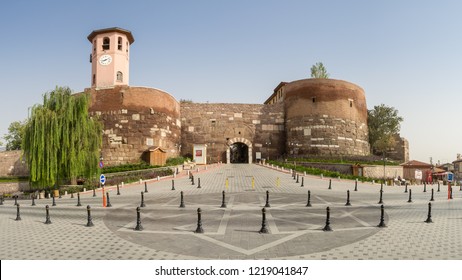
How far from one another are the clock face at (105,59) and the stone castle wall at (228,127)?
412 inches

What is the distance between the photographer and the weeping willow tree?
20.6 meters

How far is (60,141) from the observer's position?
2177 centimetres

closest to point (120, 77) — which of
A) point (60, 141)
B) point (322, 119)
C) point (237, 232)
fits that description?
point (60, 141)

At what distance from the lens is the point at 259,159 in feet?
134

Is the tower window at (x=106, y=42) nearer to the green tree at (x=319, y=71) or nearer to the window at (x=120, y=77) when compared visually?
the window at (x=120, y=77)

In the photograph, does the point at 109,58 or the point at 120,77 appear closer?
the point at 109,58

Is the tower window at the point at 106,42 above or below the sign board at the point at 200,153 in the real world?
above

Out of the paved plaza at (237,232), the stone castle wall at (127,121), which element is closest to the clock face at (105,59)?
the stone castle wall at (127,121)

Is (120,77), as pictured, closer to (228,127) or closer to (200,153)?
(200,153)

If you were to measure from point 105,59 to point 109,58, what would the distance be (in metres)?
0.54

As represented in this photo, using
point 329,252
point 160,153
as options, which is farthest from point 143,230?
point 160,153

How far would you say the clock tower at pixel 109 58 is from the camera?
3719 cm

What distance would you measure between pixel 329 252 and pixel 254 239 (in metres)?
2.01

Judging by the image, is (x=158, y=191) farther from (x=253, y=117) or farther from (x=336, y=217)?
(x=253, y=117)
